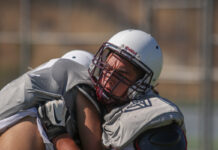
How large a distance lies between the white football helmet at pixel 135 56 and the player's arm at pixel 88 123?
102mm

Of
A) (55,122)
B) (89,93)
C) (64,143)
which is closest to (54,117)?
(55,122)

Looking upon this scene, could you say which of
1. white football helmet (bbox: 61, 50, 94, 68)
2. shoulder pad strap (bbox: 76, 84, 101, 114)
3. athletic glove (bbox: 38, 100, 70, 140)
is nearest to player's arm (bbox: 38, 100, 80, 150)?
athletic glove (bbox: 38, 100, 70, 140)

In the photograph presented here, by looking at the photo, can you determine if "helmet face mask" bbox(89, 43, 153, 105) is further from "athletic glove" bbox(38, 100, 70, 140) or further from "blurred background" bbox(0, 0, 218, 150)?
"blurred background" bbox(0, 0, 218, 150)

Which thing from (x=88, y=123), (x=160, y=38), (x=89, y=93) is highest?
(x=89, y=93)

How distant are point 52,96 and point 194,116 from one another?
14.7 ft

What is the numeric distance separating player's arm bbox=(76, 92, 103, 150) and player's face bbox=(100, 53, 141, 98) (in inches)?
5.5

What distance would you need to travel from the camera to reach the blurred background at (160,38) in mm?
5262

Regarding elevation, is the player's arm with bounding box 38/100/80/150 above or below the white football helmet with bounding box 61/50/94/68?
below

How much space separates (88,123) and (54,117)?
177mm

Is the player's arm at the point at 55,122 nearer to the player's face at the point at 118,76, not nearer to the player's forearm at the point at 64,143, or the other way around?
the player's forearm at the point at 64,143

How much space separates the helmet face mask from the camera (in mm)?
2562

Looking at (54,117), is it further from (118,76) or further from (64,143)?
(118,76)

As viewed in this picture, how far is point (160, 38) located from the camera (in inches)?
279

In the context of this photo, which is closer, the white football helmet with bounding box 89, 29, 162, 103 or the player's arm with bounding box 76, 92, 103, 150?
the player's arm with bounding box 76, 92, 103, 150
